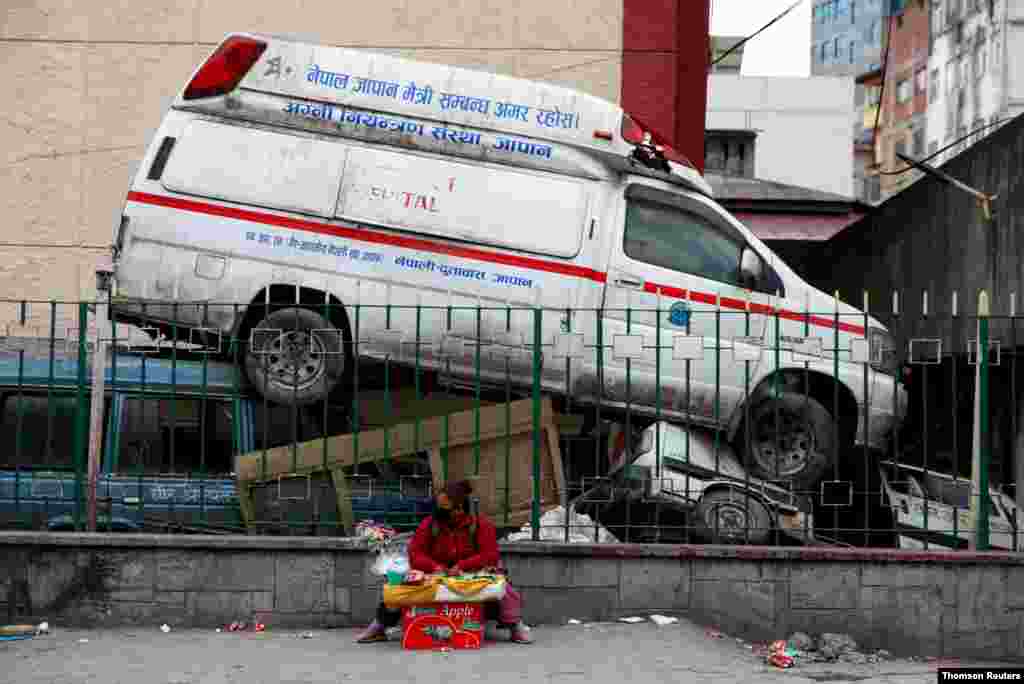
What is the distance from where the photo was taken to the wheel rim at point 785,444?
11633 mm

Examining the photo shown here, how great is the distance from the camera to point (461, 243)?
13.2m

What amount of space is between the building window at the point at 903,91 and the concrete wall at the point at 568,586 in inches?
2437

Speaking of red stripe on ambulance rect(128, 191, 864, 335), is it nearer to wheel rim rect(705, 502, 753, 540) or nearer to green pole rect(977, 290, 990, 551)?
wheel rim rect(705, 502, 753, 540)

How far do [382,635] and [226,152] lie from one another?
4800 millimetres

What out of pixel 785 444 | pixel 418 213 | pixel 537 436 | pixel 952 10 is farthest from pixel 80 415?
pixel 952 10

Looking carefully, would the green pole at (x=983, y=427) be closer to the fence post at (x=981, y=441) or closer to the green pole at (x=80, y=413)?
the fence post at (x=981, y=441)

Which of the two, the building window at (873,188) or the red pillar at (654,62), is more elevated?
the building window at (873,188)

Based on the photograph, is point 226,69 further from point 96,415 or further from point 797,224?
point 797,224

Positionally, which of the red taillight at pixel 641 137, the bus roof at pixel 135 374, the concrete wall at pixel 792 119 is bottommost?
the bus roof at pixel 135 374

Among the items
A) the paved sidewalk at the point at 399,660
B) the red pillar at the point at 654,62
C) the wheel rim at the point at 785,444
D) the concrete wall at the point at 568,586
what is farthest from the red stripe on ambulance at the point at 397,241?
the red pillar at the point at 654,62

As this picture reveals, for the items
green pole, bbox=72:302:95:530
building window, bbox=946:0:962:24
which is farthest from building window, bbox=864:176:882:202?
green pole, bbox=72:302:95:530

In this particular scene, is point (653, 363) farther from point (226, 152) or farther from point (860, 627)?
point (226, 152)

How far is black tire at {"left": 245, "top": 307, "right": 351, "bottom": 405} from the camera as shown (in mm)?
11227

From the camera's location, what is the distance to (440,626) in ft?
32.2
